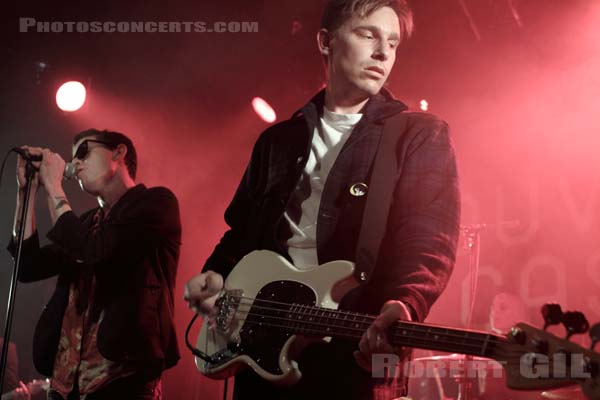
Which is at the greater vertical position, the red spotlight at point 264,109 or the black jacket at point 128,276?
the red spotlight at point 264,109

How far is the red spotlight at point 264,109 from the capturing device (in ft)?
20.2

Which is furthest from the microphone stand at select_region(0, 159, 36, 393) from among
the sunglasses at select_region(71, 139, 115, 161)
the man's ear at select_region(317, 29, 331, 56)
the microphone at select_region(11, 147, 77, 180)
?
the man's ear at select_region(317, 29, 331, 56)

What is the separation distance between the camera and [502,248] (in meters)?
5.86

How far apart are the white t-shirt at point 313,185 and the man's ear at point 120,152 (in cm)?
163

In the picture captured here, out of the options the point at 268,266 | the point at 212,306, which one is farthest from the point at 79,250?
the point at 268,266

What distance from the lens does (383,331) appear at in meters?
1.82

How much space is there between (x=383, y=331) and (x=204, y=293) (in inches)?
31.3

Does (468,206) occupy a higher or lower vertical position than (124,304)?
higher

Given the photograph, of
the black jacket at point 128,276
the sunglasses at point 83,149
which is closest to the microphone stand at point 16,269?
the black jacket at point 128,276

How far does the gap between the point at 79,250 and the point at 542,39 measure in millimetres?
4082

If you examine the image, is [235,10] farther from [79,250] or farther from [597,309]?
[597,309]

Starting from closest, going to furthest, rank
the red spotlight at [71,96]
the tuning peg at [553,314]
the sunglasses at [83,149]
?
1. the tuning peg at [553,314]
2. the sunglasses at [83,149]
3. the red spotlight at [71,96]

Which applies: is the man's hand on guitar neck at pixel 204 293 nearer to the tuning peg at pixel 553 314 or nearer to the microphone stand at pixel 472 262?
the tuning peg at pixel 553 314

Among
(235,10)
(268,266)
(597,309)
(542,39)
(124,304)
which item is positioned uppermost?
(235,10)
